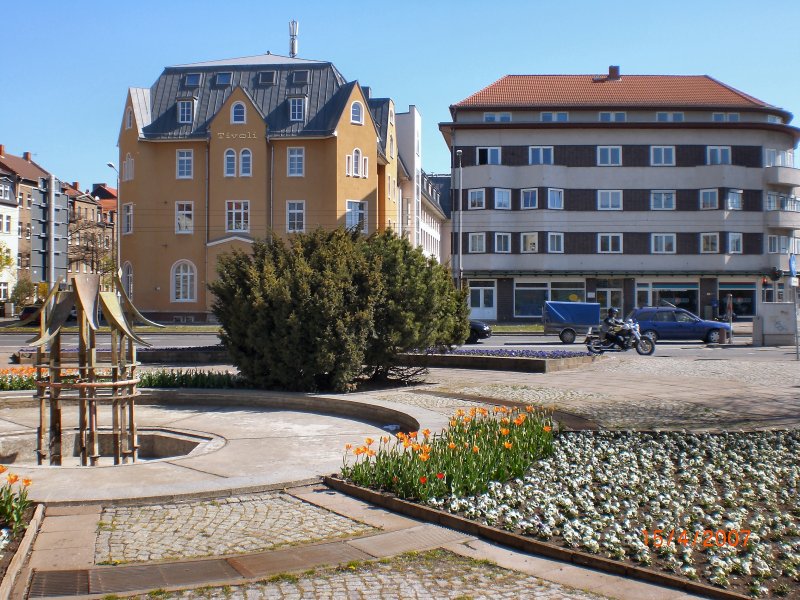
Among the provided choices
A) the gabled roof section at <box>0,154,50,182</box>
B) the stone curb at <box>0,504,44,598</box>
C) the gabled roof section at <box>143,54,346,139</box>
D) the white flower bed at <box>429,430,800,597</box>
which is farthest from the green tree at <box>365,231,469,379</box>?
the gabled roof section at <box>0,154,50,182</box>

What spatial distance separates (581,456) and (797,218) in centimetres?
5394

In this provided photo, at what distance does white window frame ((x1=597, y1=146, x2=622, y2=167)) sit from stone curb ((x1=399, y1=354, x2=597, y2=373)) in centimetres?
3527

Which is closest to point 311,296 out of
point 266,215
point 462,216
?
point 266,215

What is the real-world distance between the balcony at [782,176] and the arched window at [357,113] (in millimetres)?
27516

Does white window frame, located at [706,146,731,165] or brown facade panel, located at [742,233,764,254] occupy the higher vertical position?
white window frame, located at [706,146,731,165]

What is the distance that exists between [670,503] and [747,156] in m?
54.6

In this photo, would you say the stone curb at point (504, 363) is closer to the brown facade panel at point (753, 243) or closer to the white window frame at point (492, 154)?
the white window frame at point (492, 154)

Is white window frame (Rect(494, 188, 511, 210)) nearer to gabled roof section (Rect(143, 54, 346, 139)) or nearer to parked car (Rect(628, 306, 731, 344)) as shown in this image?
gabled roof section (Rect(143, 54, 346, 139))

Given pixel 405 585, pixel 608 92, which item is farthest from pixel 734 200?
pixel 405 585

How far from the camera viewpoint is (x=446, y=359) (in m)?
22.0

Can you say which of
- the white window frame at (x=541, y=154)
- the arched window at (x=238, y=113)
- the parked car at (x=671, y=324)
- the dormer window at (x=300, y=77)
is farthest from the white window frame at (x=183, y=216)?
the parked car at (x=671, y=324)

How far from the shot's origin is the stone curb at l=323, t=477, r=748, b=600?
519cm

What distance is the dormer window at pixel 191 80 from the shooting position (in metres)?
54.4

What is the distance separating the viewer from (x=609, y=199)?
55.6 m
